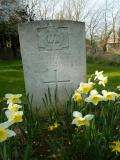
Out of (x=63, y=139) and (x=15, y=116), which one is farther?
(x=63, y=139)

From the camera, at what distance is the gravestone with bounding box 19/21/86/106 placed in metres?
5.12

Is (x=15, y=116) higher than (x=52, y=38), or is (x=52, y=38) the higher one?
(x=52, y=38)

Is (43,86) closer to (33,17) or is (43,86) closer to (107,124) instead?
(107,124)

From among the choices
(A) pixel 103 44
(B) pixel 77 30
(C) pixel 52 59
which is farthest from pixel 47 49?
(A) pixel 103 44

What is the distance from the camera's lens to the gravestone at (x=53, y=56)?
5.12 meters

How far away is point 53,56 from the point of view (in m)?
5.19

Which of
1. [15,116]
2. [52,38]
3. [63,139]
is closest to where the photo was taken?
[15,116]

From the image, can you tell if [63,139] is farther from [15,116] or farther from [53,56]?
[53,56]

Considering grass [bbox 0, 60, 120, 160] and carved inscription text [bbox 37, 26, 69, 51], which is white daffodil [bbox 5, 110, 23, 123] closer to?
grass [bbox 0, 60, 120, 160]

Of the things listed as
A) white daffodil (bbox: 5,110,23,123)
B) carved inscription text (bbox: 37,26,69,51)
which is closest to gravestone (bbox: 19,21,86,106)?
carved inscription text (bbox: 37,26,69,51)

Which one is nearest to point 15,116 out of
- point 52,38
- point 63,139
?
point 63,139

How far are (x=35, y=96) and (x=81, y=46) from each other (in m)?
0.93

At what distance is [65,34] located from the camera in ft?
16.9

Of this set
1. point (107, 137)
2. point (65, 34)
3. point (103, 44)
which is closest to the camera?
point (107, 137)
